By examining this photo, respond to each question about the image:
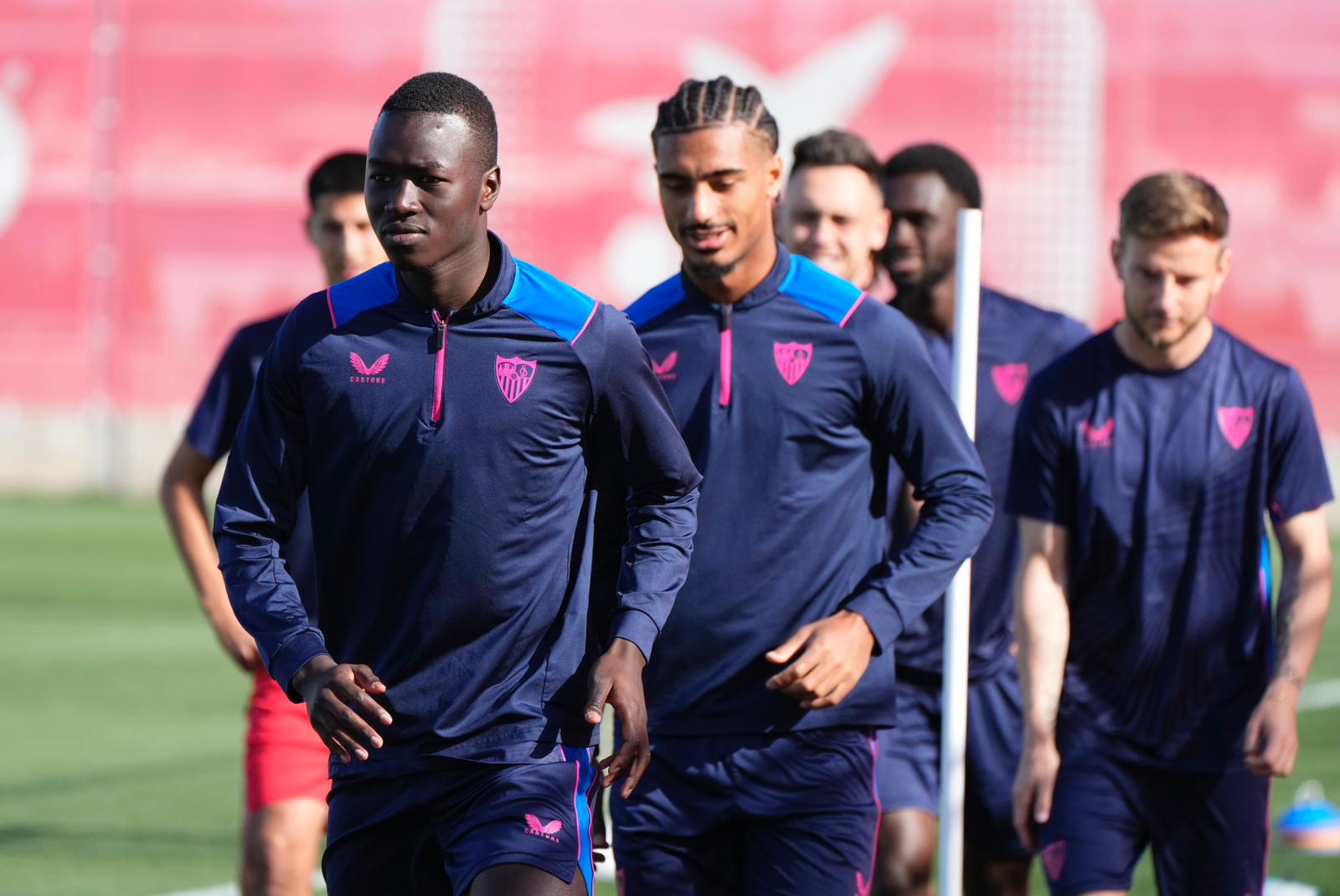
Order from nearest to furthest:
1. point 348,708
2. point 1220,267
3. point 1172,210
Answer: point 348,708
point 1172,210
point 1220,267

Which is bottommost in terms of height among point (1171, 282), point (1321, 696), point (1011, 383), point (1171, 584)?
point (1321, 696)

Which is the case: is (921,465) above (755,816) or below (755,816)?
above

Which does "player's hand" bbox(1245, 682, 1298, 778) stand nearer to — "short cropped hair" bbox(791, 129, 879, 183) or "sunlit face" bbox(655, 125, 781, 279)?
"sunlit face" bbox(655, 125, 781, 279)

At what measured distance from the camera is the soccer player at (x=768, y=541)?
4871mm

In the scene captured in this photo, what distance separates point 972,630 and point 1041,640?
3.79ft

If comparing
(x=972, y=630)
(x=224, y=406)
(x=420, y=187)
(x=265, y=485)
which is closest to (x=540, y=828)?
(x=265, y=485)

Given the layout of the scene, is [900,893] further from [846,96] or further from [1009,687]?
[846,96]

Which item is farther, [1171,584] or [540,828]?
[1171,584]

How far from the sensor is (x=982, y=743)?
6562 millimetres

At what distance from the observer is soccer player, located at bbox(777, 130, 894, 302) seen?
639 cm

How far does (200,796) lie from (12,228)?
15.1 m

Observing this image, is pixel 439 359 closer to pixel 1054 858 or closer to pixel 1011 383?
pixel 1054 858

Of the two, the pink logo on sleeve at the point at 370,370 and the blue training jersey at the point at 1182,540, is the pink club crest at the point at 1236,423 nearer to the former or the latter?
the blue training jersey at the point at 1182,540

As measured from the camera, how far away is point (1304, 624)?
A: 524cm
